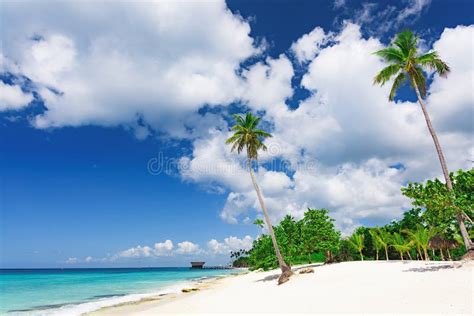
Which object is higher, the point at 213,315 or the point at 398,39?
the point at 398,39

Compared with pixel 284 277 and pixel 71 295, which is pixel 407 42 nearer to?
pixel 284 277

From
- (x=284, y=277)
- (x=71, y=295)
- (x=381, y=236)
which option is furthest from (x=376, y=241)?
(x=71, y=295)

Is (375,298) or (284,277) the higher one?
(284,277)

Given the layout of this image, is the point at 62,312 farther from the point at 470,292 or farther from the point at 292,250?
the point at 470,292

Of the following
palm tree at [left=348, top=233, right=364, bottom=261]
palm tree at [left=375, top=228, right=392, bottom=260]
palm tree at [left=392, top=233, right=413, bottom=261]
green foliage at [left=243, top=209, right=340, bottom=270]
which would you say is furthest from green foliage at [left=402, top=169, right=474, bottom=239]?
palm tree at [left=348, top=233, right=364, bottom=261]

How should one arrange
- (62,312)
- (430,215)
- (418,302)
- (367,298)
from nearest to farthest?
(418,302), (367,298), (430,215), (62,312)

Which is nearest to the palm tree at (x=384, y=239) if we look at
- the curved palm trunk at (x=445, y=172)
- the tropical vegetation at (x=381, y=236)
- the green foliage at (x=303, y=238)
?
the tropical vegetation at (x=381, y=236)

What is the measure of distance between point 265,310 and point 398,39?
20.3 metres

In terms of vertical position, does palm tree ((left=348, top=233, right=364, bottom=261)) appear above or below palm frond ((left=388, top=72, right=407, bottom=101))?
below

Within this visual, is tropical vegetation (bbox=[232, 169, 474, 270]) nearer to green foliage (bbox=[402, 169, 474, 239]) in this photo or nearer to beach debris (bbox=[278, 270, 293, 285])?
green foliage (bbox=[402, 169, 474, 239])

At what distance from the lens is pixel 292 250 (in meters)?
31.6

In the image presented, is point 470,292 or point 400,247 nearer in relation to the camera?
point 470,292

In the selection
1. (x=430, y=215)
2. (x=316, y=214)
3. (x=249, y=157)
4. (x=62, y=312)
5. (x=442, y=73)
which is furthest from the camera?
(x=316, y=214)

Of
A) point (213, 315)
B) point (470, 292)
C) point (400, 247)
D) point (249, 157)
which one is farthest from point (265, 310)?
point (400, 247)
